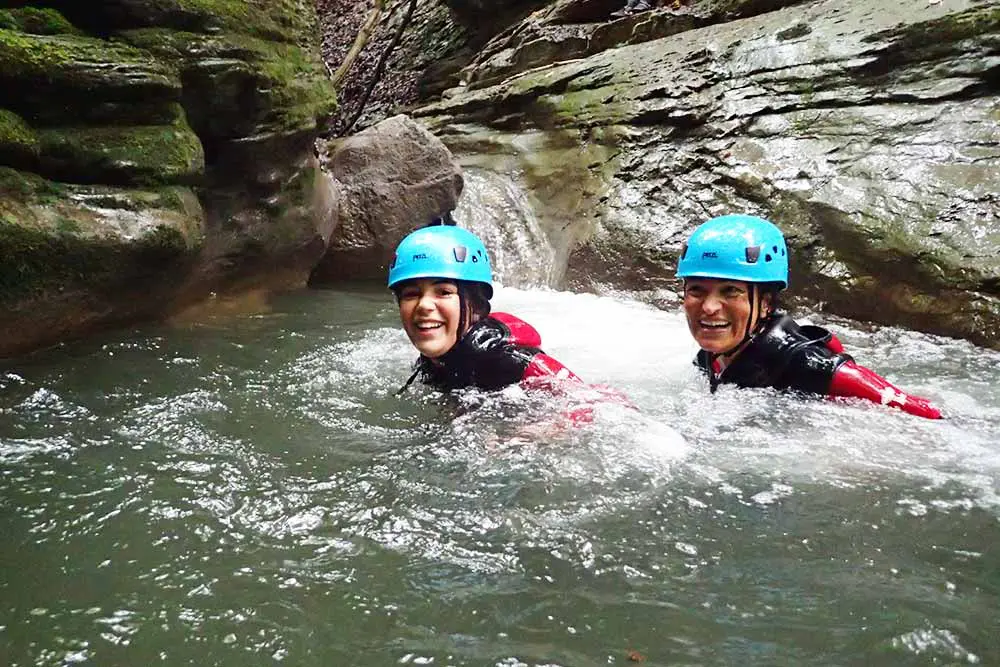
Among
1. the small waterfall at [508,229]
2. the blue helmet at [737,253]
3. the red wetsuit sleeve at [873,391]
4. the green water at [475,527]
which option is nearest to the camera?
the green water at [475,527]

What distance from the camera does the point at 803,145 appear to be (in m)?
7.07

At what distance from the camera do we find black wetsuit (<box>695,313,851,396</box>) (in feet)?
10.9

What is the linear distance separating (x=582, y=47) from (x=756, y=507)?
31.8 feet

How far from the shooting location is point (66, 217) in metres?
4.16

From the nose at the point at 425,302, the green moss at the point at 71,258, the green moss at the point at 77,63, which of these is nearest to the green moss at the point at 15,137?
the green moss at the point at 77,63

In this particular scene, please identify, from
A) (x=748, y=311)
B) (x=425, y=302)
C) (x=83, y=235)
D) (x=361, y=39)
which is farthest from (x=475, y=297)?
(x=361, y=39)

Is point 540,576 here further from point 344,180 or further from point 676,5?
point 676,5

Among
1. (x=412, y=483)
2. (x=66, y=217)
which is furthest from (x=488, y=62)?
(x=412, y=483)

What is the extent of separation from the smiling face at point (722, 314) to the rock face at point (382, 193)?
181 inches

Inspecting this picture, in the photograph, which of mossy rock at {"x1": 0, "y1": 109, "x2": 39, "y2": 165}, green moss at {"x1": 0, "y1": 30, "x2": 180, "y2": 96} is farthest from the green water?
green moss at {"x1": 0, "y1": 30, "x2": 180, "y2": 96}

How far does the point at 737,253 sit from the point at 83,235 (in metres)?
3.57

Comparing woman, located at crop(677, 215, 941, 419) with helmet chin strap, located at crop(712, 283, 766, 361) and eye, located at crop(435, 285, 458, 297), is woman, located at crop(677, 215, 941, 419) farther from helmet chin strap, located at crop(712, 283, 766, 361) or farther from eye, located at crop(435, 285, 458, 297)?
eye, located at crop(435, 285, 458, 297)

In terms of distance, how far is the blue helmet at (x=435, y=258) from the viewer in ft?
11.4

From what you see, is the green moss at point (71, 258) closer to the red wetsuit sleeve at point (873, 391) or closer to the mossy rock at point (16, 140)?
the mossy rock at point (16, 140)
